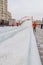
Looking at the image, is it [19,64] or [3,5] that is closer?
[19,64]

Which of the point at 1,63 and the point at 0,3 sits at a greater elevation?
the point at 0,3

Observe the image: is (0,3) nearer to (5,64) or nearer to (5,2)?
(5,2)

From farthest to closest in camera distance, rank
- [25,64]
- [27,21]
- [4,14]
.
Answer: [4,14]
[27,21]
[25,64]

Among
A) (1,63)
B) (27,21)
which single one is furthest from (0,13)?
(1,63)

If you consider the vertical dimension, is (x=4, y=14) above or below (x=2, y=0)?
below

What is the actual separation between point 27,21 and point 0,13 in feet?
54.3

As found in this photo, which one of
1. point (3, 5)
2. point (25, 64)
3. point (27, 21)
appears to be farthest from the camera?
point (3, 5)

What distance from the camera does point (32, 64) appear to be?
103 cm

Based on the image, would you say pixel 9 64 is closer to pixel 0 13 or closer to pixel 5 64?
pixel 5 64

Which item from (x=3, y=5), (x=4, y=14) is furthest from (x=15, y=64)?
(x=4, y=14)

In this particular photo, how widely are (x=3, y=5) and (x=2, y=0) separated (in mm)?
912

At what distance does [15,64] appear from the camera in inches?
40.5

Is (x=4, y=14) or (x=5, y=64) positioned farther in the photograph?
(x=4, y=14)

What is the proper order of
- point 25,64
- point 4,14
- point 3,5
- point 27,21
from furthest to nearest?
point 4,14 → point 3,5 → point 27,21 → point 25,64
